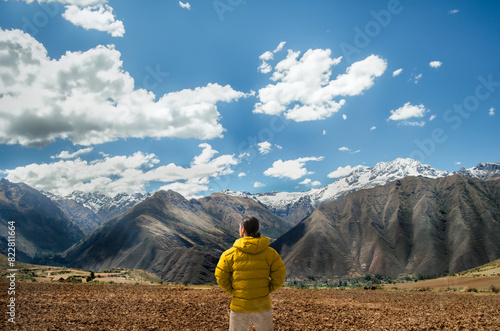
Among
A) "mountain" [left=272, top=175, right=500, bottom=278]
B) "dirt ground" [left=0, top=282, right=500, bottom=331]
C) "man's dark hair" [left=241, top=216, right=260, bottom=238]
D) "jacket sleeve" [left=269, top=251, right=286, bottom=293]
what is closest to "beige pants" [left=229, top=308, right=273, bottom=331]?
"jacket sleeve" [left=269, top=251, right=286, bottom=293]

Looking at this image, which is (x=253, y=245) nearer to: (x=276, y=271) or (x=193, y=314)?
(x=276, y=271)

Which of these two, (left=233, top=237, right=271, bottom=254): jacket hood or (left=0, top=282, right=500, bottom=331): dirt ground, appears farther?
(left=0, top=282, right=500, bottom=331): dirt ground

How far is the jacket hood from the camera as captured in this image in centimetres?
518

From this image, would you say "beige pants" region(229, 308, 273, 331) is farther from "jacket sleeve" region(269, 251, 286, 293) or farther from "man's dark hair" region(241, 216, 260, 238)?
"man's dark hair" region(241, 216, 260, 238)

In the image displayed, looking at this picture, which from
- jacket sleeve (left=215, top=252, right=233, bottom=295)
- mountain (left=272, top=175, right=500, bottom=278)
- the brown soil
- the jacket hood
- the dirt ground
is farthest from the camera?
mountain (left=272, top=175, right=500, bottom=278)

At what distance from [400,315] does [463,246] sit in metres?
186

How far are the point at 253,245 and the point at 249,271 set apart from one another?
483 millimetres

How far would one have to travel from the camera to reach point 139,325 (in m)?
10.9

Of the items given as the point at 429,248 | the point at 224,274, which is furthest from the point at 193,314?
the point at 429,248

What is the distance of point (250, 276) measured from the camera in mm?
5215

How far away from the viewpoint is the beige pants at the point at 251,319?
17.2 ft

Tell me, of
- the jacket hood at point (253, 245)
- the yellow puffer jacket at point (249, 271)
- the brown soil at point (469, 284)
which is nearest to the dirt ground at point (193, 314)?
the yellow puffer jacket at point (249, 271)

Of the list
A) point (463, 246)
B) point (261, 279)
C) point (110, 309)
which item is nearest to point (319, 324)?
point (261, 279)

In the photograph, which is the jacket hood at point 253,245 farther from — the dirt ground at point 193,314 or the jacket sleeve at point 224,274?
the dirt ground at point 193,314
